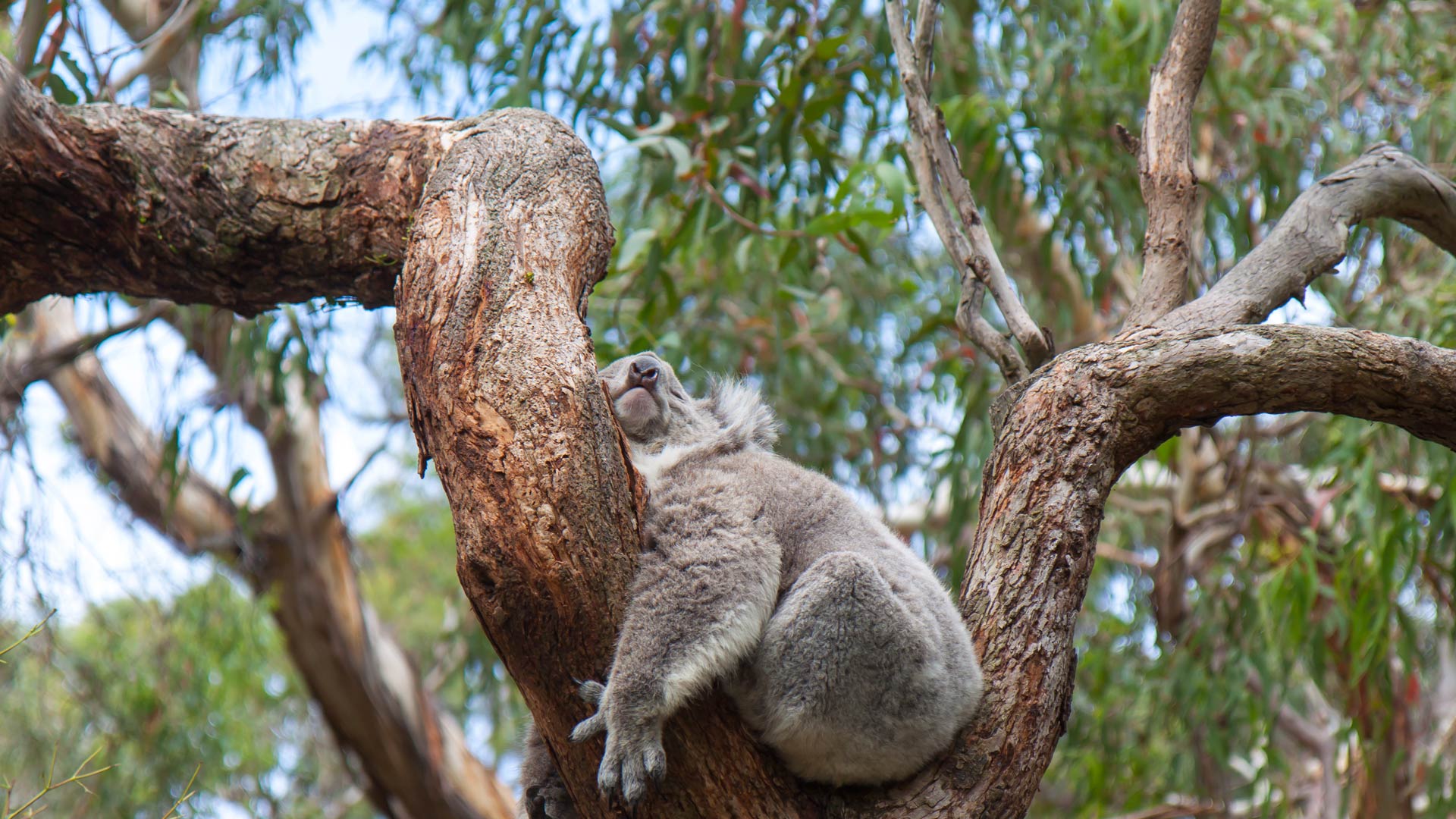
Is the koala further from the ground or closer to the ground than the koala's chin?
closer to the ground

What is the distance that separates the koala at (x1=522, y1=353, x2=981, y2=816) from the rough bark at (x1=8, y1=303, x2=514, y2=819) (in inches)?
146

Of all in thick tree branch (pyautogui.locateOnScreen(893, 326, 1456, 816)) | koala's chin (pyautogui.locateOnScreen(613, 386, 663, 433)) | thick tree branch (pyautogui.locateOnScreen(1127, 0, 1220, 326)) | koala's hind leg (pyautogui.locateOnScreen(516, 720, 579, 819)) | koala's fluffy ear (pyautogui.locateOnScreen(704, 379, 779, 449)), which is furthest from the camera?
koala's fluffy ear (pyautogui.locateOnScreen(704, 379, 779, 449))

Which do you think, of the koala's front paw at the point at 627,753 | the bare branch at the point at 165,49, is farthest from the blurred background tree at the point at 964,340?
the koala's front paw at the point at 627,753

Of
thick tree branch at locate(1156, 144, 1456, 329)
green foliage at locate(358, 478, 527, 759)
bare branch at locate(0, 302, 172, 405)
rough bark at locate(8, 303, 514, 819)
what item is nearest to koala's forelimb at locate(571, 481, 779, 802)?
thick tree branch at locate(1156, 144, 1456, 329)

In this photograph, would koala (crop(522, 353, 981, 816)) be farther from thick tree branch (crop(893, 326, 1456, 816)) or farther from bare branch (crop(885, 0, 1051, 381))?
bare branch (crop(885, 0, 1051, 381))

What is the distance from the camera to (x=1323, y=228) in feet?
7.32

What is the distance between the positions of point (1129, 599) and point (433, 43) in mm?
4183

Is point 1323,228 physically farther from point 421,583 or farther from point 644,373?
point 421,583

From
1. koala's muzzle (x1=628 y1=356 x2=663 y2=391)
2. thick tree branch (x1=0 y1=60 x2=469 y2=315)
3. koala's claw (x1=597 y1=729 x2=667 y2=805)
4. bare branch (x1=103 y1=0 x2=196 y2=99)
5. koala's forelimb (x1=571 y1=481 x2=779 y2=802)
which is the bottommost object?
koala's claw (x1=597 y1=729 x2=667 y2=805)

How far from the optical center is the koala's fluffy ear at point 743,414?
2.68m

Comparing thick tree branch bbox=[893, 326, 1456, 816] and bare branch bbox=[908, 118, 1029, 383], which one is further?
bare branch bbox=[908, 118, 1029, 383]

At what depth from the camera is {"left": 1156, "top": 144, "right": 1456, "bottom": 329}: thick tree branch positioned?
2.11 m

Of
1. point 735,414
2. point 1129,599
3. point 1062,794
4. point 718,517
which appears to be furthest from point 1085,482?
point 1062,794

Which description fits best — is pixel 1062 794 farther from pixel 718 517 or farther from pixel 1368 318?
pixel 718 517
